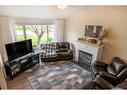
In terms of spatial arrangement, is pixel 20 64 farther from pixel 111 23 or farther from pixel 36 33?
pixel 111 23

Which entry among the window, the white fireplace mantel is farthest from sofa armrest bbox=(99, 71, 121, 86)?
the window

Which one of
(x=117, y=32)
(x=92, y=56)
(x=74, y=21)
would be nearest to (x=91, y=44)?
(x=92, y=56)

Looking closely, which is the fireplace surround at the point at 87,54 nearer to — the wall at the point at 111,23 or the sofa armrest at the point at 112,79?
the wall at the point at 111,23

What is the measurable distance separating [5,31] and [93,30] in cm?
338

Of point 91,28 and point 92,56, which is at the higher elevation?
point 91,28

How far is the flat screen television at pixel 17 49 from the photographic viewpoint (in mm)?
3494

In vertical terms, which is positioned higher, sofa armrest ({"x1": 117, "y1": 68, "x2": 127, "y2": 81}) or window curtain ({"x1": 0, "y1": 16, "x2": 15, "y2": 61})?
window curtain ({"x1": 0, "y1": 16, "x2": 15, "y2": 61})

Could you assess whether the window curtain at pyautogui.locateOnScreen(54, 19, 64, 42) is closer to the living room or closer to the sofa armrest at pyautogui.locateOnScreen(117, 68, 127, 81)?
the living room

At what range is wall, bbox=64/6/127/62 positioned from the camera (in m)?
3.50

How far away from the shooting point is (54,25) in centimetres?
575

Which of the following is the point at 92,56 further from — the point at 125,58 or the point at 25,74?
the point at 25,74

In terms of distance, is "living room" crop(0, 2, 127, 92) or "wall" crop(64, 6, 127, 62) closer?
"living room" crop(0, 2, 127, 92)

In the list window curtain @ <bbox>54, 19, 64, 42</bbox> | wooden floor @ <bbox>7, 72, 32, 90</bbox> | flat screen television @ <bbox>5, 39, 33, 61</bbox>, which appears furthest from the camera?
window curtain @ <bbox>54, 19, 64, 42</bbox>
